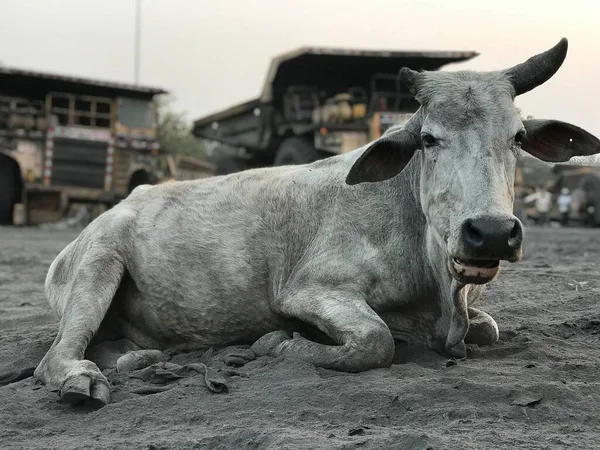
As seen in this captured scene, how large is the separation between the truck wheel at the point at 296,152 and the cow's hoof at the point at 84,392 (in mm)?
11606

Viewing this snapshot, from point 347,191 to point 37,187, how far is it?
1613cm

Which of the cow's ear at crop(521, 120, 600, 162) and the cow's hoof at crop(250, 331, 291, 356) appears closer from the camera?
the cow's ear at crop(521, 120, 600, 162)

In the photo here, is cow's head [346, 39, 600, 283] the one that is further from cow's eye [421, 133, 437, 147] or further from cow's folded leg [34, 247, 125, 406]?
cow's folded leg [34, 247, 125, 406]

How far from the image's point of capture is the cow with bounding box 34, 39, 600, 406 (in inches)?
149

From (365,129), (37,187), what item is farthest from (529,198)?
(37,187)

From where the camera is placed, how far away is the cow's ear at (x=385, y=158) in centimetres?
414

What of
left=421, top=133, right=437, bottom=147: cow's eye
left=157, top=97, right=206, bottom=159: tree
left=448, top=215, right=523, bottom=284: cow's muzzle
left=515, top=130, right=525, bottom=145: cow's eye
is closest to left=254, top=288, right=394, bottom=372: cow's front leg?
left=448, top=215, right=523, bottom=284: cow's muzzle

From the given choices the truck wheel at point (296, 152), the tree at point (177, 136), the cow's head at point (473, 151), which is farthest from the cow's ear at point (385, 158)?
the tree at point (177, 136)

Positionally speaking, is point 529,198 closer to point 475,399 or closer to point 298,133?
point 298,133

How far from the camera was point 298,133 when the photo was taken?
15812 mm

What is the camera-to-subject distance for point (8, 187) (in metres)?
20.2

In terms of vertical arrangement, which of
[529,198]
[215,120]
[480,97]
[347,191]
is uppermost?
[480,97]

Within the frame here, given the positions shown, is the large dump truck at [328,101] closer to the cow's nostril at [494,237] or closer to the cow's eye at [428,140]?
the cow's eye at [428,140]

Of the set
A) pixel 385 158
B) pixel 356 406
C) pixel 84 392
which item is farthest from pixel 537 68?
pixel 84 392
